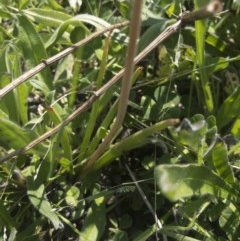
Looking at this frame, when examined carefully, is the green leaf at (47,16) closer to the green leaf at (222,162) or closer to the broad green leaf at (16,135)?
the broad green leaf at (16,135)

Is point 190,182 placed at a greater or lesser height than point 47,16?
lesser

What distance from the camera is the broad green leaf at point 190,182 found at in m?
1.00

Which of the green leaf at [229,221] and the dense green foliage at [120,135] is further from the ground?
the dense green foliage at [120,135]

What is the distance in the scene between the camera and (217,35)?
1767 millimetres

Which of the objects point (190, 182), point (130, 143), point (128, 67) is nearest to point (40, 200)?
point (130, 143)

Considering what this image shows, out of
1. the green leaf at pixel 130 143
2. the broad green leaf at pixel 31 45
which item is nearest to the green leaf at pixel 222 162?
the green leaf at pixel 130 143

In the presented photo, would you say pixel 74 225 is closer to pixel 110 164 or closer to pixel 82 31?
pixel 110 164

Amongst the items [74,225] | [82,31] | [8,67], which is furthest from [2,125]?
[82,31]

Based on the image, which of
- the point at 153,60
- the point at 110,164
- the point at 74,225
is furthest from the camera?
the point at 153,60

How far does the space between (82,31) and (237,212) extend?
2.37ft

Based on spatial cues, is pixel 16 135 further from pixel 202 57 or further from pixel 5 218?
pixel 202 57

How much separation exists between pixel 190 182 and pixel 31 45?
2.17 feet

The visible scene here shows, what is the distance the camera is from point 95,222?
1.41m

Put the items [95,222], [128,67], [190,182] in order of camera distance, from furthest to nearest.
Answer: [95,222] < [190,182] < [128,67]
